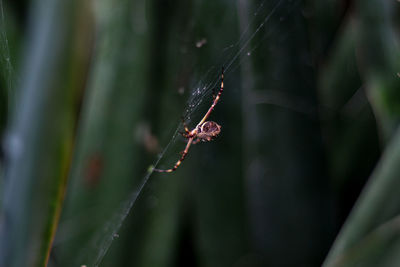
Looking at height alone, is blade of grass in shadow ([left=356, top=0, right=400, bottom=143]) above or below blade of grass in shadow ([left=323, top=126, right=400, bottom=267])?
above

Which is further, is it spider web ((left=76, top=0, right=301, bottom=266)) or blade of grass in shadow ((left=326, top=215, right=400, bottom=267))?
spider web ((left=76, top=0, right=301, bottom=266))

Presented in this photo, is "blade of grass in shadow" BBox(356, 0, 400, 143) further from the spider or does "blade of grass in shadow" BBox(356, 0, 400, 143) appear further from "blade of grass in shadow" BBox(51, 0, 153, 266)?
"blade of grass in shadow" BBox(51, 0, 153, 266)

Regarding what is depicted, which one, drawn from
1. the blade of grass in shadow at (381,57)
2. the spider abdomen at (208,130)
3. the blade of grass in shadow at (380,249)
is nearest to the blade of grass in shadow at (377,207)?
the blade of grass in shadow at (380,249)

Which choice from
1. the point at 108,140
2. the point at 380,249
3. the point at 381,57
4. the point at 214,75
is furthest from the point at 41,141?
the point at 381,57

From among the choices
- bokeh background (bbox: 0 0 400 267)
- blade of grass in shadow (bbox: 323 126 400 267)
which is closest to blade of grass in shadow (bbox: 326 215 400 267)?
blade of grass in shadow (bbox: 323 126 400 267)

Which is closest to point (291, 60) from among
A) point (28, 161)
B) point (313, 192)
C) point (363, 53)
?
point (363, 53)

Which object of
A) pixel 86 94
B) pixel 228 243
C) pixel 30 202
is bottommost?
pixel 228 243

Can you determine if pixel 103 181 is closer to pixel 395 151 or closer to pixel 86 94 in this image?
pixel 86 94
